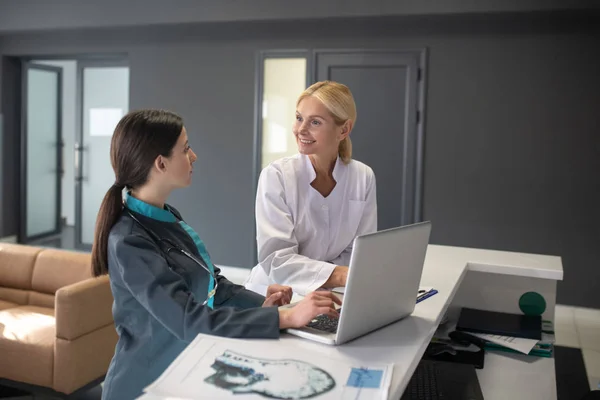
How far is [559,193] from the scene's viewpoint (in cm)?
525

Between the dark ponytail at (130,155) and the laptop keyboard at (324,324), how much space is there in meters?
0.56

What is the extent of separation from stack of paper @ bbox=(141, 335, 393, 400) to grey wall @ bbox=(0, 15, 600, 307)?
4.49 metres

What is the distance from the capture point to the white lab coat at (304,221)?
196cm

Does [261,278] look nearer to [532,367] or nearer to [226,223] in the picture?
[532,367]

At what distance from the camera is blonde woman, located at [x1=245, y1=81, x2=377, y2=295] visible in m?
2.03

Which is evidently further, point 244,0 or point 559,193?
point 244,0

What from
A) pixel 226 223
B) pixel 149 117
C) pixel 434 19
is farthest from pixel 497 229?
pixel 149 117

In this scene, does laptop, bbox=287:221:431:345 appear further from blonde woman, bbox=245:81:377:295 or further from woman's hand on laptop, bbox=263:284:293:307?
blonde woman, bbox=245:81:377:295

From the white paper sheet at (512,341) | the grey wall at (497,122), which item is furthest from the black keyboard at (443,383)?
the grey wall at (497,122)

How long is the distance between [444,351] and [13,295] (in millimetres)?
3021

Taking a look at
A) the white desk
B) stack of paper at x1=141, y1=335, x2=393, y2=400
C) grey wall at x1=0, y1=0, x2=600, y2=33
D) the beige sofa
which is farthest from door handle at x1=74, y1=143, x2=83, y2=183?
stack of paper at x1=141, y1=335, x2=393, y2=400

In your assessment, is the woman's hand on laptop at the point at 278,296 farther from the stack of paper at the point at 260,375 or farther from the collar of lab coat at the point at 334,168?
the collar of lab coat at the point at 334,168

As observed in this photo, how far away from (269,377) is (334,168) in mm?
1248

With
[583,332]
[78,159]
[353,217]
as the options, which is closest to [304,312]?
[353,217]
